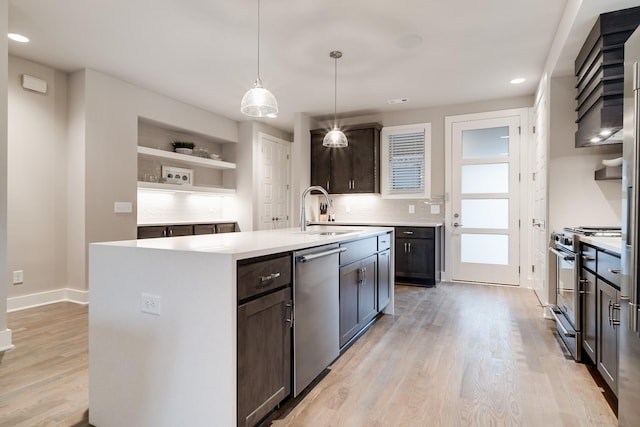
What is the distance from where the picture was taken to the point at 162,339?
5.04ft

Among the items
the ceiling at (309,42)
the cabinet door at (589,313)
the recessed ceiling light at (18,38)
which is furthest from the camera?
the recessed ceiling light at (18,38)

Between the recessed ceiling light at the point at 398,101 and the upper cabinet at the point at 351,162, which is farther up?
the recessed ceiling light at the point at 398,101

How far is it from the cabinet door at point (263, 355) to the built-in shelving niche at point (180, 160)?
3.76 metres

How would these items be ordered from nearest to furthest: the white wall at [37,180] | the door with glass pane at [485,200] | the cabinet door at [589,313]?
the cabinet door at [589,313]
the white wall at [37,180]
the door with glass pane at [485,200]

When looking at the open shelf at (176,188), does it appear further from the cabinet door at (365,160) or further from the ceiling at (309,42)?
the cabinet door at (365,160)

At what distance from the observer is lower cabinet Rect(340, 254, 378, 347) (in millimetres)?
2551

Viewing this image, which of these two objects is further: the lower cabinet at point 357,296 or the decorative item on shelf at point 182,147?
the decorative item on shelf at point 182,147

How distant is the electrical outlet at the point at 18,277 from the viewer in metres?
3.79

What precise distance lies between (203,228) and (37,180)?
211cm

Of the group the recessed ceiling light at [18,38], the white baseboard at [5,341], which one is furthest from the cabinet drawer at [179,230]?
the recessed ceiling light at [18,38]

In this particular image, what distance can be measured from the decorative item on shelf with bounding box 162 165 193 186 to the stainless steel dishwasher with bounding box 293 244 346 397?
3850mm

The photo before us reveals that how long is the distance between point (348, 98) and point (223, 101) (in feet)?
6.07

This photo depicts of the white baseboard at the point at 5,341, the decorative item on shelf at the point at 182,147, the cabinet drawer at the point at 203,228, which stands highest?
the decorative item on shelf at the point at 182,147

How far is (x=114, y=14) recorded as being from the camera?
296cm
